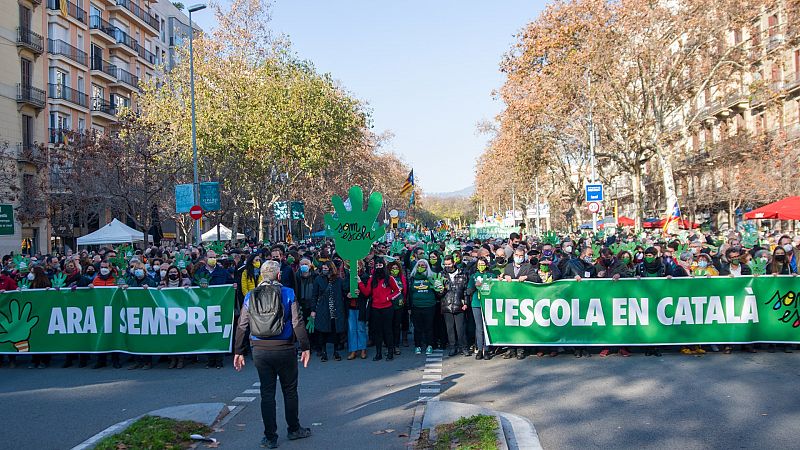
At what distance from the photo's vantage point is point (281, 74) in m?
36.7

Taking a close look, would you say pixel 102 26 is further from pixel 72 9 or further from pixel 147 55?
pixel 147 55

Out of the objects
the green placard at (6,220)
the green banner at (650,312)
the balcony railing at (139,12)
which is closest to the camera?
the green banner at (650,312)

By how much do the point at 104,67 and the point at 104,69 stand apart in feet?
0.61

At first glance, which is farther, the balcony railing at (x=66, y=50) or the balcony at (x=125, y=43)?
the balcony at (x=125, y=43)

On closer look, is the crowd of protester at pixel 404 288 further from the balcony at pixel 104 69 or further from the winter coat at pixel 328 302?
the balcony at pixel 104 69

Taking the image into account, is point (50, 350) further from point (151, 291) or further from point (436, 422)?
point (436, 422)

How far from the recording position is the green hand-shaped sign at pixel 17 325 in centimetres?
1249

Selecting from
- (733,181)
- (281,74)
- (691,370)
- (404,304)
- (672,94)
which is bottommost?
(691,370)

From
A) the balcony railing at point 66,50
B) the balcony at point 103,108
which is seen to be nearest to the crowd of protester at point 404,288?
the balcony railing at point 66,50

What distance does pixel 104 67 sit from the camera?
53.6 meters

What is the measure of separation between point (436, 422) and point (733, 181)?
38.5 metres

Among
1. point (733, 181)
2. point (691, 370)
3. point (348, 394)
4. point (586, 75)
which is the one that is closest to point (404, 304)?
point (348, 394)

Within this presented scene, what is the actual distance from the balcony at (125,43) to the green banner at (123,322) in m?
46.3

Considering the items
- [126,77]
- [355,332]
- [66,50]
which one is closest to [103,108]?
[126,77]
